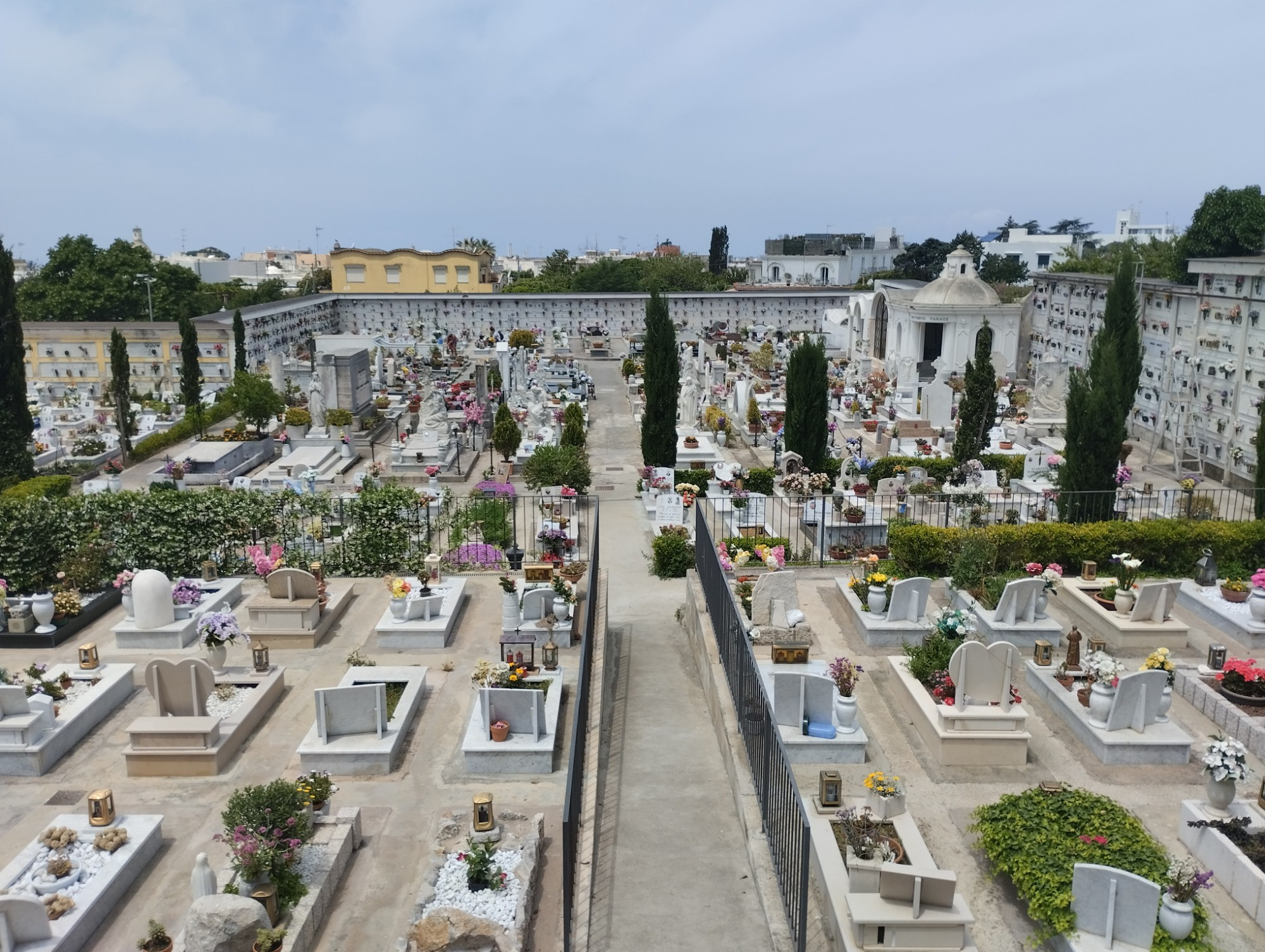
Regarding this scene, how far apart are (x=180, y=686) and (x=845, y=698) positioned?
7015 mm

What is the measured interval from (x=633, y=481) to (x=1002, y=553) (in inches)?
489

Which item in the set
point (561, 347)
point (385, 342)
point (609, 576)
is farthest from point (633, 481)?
point (561, 347)

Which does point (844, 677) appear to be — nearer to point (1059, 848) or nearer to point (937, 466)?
point (1059, 848)

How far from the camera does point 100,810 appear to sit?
8383 millimetres

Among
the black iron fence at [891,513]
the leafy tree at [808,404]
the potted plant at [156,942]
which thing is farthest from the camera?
the leafy tree at [808,404]

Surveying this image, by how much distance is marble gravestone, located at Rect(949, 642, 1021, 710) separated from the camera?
10.1 m

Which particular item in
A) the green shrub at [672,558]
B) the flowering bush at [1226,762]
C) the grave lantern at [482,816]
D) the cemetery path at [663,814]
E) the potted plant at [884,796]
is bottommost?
the cemetery path at [663,814]

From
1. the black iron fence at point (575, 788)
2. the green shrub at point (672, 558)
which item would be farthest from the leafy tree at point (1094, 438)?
the black iron fence at point (575, 788)

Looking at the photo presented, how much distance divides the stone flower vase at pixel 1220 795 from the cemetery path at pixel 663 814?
4.11 meters

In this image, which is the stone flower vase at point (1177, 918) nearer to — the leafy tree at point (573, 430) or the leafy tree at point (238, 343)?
the leafy tree at point (573, 430)

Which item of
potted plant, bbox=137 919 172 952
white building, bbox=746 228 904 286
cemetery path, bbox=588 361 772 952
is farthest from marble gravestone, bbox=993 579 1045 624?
white building, bbox=746 228 904 286

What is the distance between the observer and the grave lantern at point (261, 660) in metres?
11.9

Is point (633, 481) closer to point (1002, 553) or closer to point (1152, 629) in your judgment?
point (1002, 553)

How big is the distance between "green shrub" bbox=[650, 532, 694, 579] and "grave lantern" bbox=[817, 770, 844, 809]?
979 centimetres
